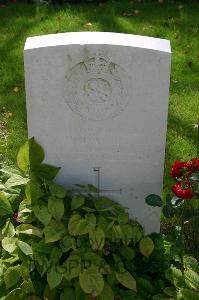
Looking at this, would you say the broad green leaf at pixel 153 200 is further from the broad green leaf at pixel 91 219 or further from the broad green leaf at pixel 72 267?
the broad green leaf at pixel 72 267

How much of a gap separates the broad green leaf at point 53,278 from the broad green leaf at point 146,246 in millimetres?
514

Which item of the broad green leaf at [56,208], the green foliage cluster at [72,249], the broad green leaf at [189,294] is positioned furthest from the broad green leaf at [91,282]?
the broad green leaf at [189,294]

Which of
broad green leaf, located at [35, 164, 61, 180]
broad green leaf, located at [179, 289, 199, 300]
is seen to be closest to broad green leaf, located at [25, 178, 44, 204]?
broad green leaf, located at [35, 164, 61, 180]

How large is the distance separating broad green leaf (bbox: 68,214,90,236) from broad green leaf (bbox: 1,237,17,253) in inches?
12.2

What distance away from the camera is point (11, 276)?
2771 millimetres

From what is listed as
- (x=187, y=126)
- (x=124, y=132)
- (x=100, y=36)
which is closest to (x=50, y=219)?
(x=124, y=132)

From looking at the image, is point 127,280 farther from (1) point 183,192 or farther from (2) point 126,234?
(1) point 183,192

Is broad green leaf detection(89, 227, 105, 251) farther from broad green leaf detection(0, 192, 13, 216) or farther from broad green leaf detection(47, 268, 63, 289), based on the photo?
broad green leaf detection(0, 192, 13, 216)

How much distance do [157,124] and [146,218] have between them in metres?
0.65

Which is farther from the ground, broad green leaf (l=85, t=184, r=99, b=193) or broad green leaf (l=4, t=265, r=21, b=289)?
broad green leaf (l=85, t=184, r=99, b=193)

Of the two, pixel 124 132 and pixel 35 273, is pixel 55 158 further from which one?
pixel 35 273

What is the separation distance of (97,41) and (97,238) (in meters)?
1.02

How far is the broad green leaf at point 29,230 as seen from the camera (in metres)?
2.82

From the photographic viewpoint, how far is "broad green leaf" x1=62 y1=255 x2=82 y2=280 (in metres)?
2.73
